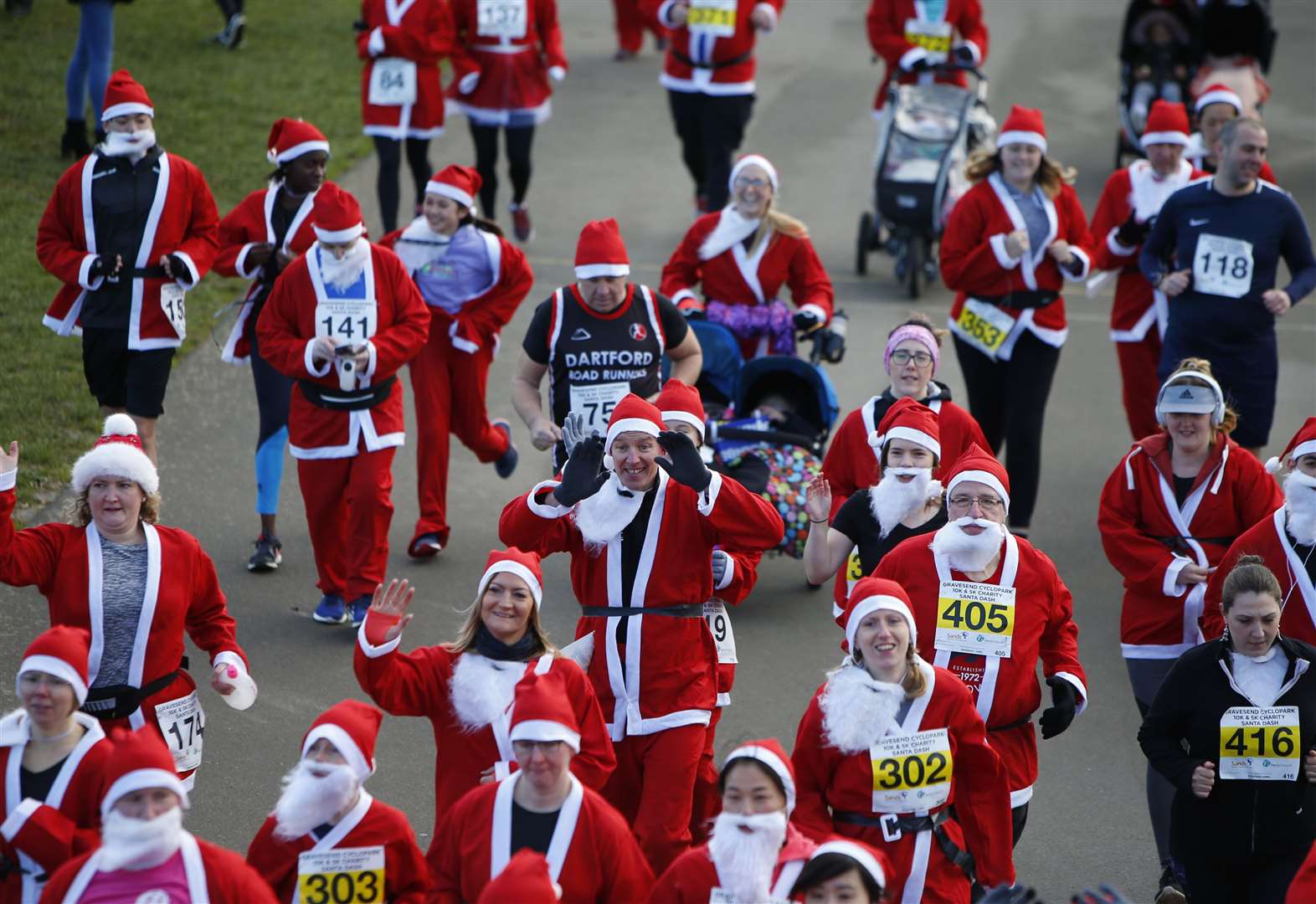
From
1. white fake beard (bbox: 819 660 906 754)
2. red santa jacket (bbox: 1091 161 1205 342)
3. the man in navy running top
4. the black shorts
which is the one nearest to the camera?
white fake beard (bbox: 819 660 906 754)

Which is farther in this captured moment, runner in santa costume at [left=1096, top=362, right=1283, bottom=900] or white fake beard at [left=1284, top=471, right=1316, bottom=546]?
runner in santa costume at [left=1096, top=362, right=1283, bottom=900]

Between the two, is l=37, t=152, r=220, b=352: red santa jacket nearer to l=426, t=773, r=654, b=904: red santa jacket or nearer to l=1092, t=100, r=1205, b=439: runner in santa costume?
l=426, t=773, r=654, b=904: red santa jacket

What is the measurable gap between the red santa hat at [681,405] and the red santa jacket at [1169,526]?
1709mm

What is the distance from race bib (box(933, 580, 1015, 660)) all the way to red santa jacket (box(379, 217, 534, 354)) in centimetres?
417

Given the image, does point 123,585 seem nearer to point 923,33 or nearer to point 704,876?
point 704,876

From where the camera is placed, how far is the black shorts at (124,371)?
9.56m

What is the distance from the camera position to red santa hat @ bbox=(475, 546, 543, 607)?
6.12 m

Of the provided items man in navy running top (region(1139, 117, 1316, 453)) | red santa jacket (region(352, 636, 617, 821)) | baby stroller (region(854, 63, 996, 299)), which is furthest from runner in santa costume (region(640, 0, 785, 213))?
red santa jacket (region(352, 636, 617, 821))

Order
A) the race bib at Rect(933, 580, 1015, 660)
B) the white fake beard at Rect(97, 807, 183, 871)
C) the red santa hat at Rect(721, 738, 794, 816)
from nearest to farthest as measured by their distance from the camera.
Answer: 1. the white fake beard at Rect(97, 807, 183, 871)
2. the red santa hat at Rect(721, 738, 794, 816)
3. the race bib at Rect(933, 580, 1015, 660)

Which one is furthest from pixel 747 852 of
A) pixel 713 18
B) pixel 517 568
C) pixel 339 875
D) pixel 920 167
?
pixel 713 18

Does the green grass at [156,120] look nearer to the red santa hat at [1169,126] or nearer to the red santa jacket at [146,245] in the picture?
the red santa jacket at [146,245]

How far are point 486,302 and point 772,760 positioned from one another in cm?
514

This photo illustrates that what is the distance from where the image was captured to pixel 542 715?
532cm

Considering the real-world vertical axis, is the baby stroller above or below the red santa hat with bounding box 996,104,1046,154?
below
